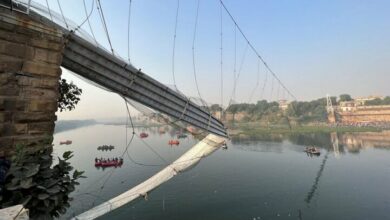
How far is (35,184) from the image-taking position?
6.62 metres

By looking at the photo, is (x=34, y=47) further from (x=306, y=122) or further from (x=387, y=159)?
(x=306, y=122)

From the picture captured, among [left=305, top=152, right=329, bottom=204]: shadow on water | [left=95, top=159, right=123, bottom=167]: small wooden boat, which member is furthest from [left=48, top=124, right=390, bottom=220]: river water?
A: [left=95, top=159, right=123, bottom=167]: small wooden boat

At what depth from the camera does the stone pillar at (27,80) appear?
7.76 metres

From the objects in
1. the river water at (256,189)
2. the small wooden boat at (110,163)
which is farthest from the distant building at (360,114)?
the small wooden boat at (110,163)

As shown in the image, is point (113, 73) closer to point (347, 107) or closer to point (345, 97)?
point (347, 107)

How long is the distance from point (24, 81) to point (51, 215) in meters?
4.14

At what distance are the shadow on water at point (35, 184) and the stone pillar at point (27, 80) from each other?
2.22 ft

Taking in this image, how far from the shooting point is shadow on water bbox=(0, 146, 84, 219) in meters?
6.48

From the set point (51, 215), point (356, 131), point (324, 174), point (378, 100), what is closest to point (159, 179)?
point (51, 215)

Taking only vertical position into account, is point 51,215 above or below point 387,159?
above

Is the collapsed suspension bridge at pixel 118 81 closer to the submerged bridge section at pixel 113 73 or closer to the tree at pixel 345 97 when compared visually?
the submerged bridge section at pixel 113 73

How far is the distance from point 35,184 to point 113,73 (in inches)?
271

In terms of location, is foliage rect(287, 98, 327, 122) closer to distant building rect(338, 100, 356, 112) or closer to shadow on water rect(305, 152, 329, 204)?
distant building rect(338, 100, 356, 112)

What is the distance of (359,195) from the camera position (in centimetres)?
3105
